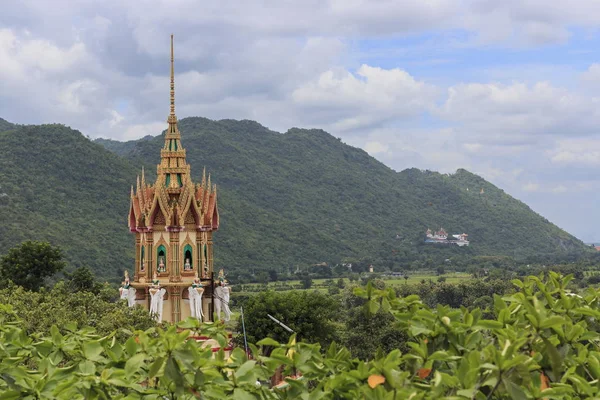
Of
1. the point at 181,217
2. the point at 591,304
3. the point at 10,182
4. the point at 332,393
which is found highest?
the point at 10,182

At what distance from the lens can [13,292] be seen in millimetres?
38719

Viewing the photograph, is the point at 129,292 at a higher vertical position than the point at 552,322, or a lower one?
higher

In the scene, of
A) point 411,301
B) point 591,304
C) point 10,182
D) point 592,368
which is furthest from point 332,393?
point 10,182

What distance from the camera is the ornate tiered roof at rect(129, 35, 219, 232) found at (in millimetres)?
32750

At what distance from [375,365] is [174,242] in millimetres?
24856

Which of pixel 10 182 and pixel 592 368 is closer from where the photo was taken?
pixel 592 368

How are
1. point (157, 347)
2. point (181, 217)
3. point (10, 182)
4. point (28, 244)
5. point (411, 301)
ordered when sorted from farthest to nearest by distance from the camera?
point (10, 182), point (28, 244), point (181, 217), point (411, 301), point (157, 347)

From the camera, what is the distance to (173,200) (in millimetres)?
33219

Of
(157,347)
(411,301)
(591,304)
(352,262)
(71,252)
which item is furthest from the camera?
(352,262)

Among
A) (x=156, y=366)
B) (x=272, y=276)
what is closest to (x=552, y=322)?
(x=156, y=366)

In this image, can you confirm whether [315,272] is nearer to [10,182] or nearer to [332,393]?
[10,182]

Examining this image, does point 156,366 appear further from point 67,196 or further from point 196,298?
point 67,196

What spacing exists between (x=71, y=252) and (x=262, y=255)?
59861mm

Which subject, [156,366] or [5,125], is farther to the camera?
[5,125]
